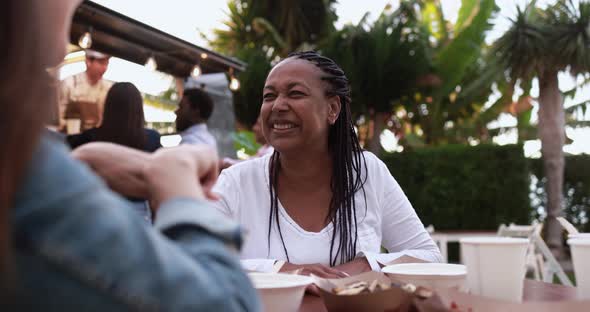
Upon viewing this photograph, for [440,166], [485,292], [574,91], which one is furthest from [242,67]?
[574,91]

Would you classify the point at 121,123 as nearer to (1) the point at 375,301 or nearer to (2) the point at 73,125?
(2) the point at 73,125

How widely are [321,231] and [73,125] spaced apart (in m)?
3.41

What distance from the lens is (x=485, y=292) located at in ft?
4.25

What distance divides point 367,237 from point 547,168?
10.6 metres

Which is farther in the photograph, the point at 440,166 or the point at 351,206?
the point at 440,166

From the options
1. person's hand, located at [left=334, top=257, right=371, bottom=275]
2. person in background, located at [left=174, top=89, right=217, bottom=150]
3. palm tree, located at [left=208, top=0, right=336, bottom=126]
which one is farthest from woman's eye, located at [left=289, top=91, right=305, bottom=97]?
palm tree, located at [left=208, top=0, right=336, bottom=126]

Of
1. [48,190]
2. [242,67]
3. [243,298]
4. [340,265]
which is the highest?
[242,67]

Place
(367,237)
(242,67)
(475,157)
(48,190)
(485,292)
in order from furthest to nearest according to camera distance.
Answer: (475,157), (242,67), (367,237), (485,292), (48,190)

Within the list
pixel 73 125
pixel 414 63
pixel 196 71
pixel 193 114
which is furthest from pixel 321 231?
pixel 414 63

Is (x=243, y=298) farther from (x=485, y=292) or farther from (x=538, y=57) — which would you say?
(x=538, y=57)

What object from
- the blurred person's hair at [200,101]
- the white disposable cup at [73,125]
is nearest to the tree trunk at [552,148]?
the blurred person's hair at [200,101]

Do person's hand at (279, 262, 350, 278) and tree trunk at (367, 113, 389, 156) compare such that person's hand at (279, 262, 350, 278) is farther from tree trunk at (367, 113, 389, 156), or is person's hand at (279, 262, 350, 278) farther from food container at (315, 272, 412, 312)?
tree trunk at (367, 113, 389, 156)

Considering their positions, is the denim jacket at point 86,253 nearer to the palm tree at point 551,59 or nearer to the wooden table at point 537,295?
the wooden table at point 537,295

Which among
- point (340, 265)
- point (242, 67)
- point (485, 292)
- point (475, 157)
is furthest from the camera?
point (475, 157)
